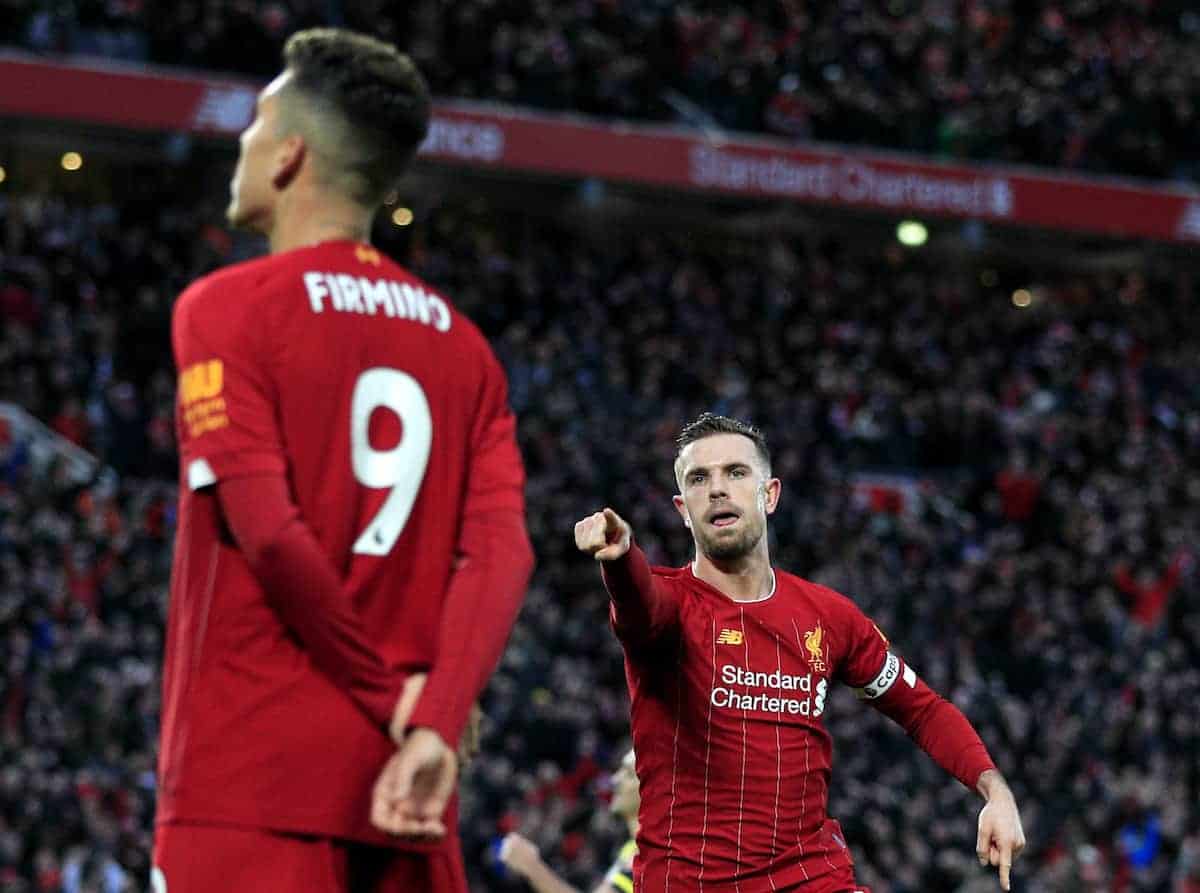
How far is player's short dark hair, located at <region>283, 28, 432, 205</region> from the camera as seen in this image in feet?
11.3

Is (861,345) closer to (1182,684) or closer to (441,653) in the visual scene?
(1182,684)

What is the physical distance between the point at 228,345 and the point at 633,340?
23.0 meters

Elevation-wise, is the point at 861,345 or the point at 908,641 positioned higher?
the point at 861,345

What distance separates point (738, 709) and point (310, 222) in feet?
9.50

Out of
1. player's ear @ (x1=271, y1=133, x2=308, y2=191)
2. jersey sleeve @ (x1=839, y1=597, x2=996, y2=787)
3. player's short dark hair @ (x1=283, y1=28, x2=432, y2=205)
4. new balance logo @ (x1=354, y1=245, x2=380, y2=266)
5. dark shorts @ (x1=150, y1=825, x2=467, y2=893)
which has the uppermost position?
player's short dark hair @ (x1=283, y1=28, x2=432, y2=205)

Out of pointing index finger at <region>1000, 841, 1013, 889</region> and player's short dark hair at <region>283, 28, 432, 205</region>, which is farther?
pointing index finger at <region>1000, 841, 1013, 889</region>

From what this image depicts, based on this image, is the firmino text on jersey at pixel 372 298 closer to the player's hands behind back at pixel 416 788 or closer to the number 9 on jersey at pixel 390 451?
the number 9 on jersey at pixel 390 451

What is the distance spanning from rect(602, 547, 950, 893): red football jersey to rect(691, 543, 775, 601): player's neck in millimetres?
37

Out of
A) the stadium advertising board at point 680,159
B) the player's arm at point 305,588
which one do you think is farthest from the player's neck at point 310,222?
the stadium advertising board at point 680,159

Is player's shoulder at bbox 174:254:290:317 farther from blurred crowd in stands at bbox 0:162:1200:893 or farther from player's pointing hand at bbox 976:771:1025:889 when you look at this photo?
blurred crowd in stands at bbox 0:162:1200:893

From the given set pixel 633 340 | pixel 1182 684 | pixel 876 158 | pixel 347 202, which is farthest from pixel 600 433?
pixel 347 202

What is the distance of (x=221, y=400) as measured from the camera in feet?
10.6

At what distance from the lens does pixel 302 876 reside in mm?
3191

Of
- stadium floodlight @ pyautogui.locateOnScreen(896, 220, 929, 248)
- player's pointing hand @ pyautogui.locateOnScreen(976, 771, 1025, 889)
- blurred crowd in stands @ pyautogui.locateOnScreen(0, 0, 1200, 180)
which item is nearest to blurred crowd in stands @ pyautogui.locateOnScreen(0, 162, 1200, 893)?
stadium floodlight @ pyautogui.locateOnScreen(896, 220, 929, 248)
